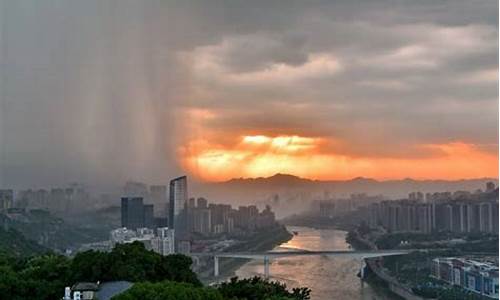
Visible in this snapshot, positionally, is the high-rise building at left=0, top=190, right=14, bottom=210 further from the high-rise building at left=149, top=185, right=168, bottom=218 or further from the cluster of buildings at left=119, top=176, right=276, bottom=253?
the high-rise building at left=149, top=185, right=168, bottom=218

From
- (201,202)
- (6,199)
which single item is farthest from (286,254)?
(6,199)

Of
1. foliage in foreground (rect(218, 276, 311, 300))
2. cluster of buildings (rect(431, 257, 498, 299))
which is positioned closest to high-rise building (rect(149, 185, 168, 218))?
cluster of buildings (rect(431, 257, 498, 299))

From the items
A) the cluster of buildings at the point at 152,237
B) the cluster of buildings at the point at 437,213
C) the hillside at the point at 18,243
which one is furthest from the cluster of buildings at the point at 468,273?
the hillside at the point at 18,243

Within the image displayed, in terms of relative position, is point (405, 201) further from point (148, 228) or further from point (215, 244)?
point (148, 228)

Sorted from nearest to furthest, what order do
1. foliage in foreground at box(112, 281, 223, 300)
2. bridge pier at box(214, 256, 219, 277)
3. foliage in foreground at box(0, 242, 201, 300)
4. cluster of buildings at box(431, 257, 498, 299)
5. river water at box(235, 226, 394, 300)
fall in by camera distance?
1. foliage in foreground at box(112, 281, 223, 300)
2. foliage in foreground at box(0, 242, 201, 300)
3. cluster of buildings at box(431, 257, 498, 299)
4. river water at box(235, 226, 394, 300)
5. bridge pier at box(214, 256, 219, 277)

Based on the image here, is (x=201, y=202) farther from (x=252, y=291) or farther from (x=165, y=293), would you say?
(x=165, y=293)

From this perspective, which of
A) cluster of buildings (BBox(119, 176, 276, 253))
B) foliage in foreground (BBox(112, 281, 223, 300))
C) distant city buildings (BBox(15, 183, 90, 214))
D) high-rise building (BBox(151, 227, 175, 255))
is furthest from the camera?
distant city buildings (BBox(15, 183, 90, 214))
